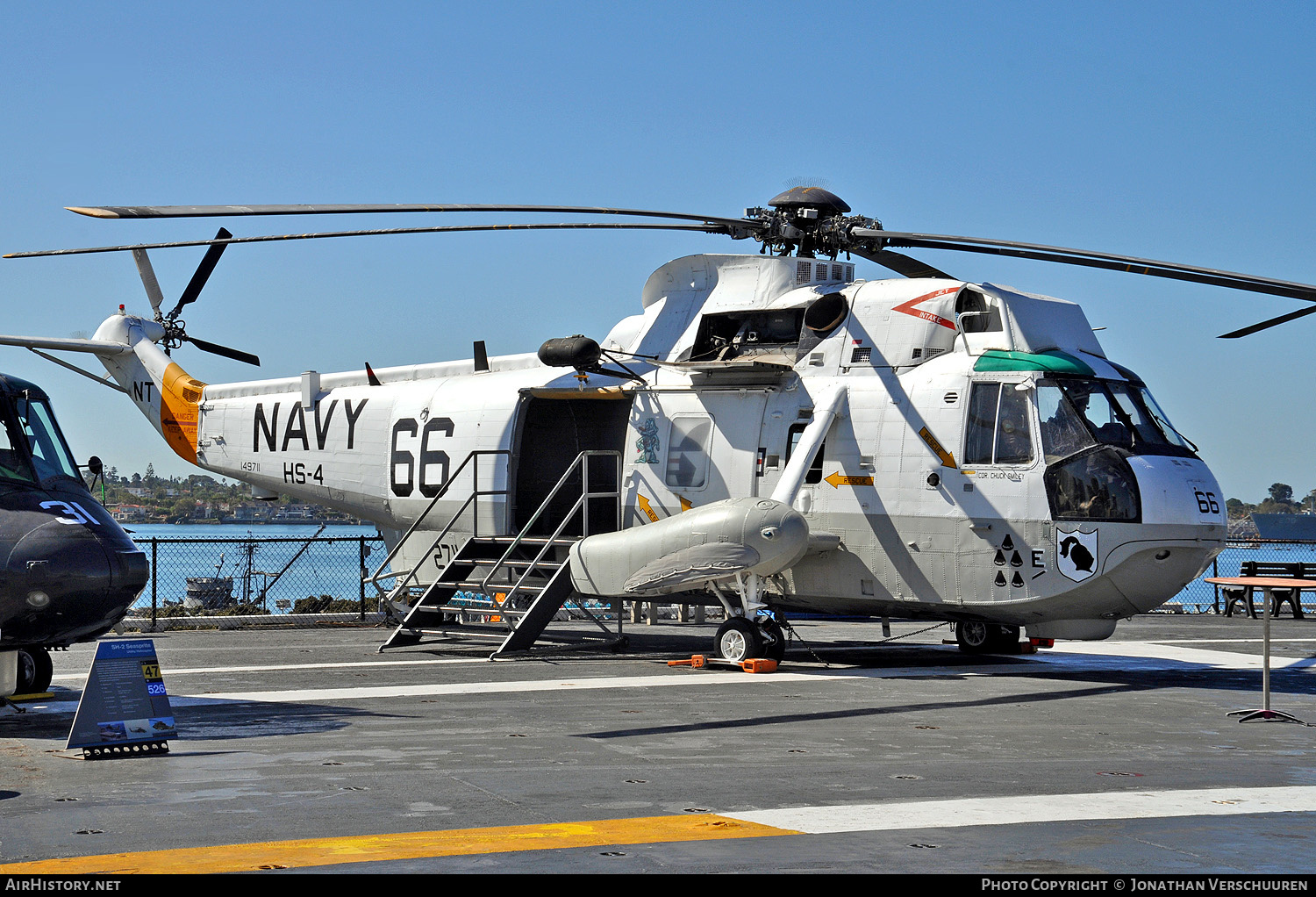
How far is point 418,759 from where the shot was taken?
918cm

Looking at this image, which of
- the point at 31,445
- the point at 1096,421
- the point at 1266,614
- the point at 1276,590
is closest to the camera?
the point at 1266,614

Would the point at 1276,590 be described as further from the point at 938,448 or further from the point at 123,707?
the point at 123,707

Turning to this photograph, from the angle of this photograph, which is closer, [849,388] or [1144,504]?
[1144,504]

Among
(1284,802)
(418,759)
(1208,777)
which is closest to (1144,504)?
(1208,777)

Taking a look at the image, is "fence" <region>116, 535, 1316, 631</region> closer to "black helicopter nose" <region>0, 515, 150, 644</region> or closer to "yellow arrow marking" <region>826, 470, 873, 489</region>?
"yellow arrow marking" <region>826, 470, 873, 489</region>

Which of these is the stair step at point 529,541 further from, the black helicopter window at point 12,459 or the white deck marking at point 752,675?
the black helicopter window at point 12,459

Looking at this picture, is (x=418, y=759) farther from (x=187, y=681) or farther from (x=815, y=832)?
(x=187, y=681)

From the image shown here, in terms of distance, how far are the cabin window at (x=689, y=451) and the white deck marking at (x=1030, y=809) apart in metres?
9.52

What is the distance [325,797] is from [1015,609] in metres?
9.29

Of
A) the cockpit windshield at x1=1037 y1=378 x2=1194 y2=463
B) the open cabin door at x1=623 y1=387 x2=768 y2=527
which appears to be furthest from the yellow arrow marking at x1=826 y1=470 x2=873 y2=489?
the cockpit windshield at x1=1037 y1=378 x2=1194 y2=463

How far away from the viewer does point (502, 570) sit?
19297 millimetres

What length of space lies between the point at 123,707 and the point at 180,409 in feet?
45.7

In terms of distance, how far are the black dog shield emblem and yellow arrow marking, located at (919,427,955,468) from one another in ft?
4.76

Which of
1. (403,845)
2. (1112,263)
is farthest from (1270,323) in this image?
(403,845)
